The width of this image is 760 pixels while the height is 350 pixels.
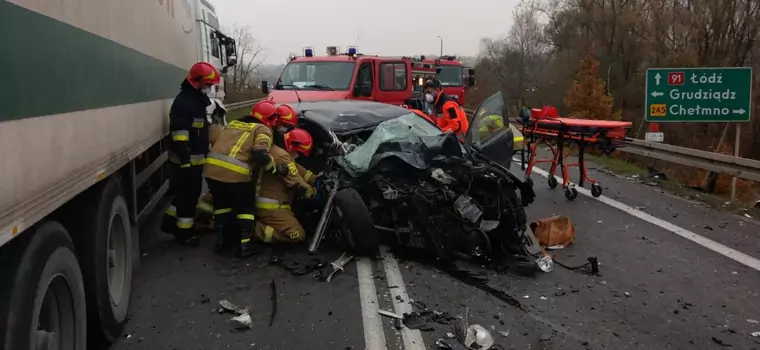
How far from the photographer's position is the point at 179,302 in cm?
501

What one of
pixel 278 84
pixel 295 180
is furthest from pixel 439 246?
pixel 278 84

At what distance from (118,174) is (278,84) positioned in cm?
873

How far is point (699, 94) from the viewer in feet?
38.5

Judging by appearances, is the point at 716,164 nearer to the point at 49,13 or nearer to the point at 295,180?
the point at 295,180

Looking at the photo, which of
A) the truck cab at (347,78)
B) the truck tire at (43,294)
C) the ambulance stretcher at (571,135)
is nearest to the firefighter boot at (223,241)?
the truck tire at (43,294)

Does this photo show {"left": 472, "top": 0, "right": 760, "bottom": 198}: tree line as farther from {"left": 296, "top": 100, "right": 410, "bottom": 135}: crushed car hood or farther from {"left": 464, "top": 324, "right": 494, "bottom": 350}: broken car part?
{"left": 464, "top": 324, "right": 494, "bottom": 350}: broken car part

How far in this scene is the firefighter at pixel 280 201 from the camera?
6395 mm

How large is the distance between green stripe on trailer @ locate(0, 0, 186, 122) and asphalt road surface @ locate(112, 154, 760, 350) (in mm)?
1567

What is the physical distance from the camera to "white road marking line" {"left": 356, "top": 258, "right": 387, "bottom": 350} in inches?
167

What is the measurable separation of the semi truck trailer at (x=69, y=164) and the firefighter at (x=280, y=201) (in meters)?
1.27

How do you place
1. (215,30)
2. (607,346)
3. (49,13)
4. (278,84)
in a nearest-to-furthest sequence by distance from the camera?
(49,13) → (607,346) → (278,84) → (215,30)

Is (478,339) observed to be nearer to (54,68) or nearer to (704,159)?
(54,68)

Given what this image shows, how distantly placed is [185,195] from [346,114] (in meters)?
2.64

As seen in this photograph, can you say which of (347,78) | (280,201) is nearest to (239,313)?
A: (280,201)
